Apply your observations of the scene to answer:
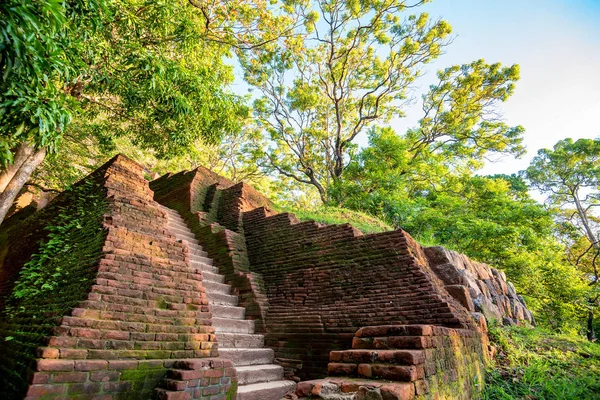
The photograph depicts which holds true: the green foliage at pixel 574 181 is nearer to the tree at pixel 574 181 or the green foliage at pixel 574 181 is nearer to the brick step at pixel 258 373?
the tree at pixel 574 181

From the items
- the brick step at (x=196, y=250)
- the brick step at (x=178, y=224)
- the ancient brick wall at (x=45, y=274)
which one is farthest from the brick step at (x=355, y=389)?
the brick step at (x=178, y=224)

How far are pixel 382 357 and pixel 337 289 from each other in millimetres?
2652

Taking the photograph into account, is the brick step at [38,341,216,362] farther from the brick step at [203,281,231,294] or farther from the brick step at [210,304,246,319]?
the brick step at [203,281,231,294]

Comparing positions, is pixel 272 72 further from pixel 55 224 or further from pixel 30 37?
pixel 30 37

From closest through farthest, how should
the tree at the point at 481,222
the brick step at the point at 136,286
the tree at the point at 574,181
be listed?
1. the brick step at the point at 136,286
2. the tree at the point at 481,222
3. the tree at the point at 574,181

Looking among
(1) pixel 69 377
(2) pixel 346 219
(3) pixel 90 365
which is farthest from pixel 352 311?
(2) pixel 346 219

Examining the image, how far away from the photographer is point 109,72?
4.68 meters

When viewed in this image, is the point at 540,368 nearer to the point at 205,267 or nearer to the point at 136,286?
the point at 136,286

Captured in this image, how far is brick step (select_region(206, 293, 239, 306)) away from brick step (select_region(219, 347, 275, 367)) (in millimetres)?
943

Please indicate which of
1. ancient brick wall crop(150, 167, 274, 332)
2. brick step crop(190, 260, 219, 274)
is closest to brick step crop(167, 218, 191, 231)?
ancient brick wall crop(150, 167, 274, 332)

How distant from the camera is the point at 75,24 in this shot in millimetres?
3252

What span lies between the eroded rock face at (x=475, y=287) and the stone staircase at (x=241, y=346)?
3.25 metres

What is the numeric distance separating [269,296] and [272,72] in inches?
536

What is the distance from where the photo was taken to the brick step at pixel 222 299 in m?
5.18
